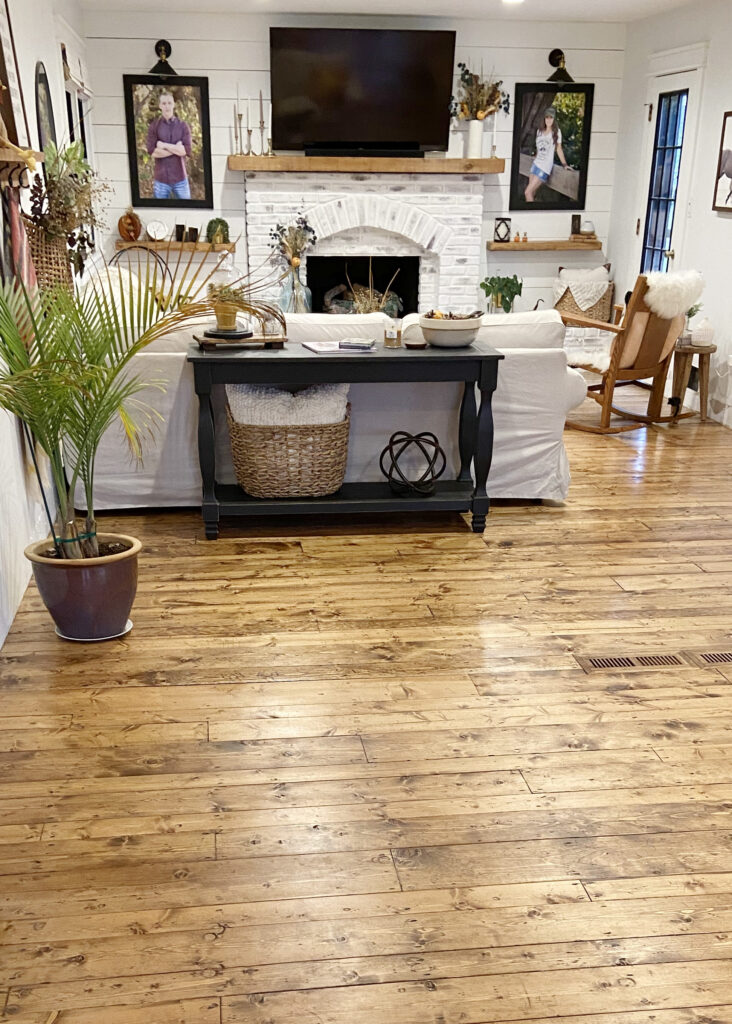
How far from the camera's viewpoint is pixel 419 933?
6.48 ft

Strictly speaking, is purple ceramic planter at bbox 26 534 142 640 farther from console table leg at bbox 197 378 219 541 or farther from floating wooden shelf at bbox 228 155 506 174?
floating wooden shelf at bbox 228 155 506 174

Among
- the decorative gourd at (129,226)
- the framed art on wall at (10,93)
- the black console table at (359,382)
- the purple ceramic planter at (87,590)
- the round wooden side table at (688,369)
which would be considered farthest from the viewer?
the decorative gourd at (129,226)

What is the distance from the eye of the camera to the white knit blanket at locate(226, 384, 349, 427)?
13.2 feet

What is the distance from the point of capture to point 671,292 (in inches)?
221

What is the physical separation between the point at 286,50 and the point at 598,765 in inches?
253

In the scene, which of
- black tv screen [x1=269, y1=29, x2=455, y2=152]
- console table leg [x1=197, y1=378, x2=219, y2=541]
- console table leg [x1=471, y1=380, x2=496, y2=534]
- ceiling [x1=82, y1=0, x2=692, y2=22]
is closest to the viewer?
console table leg [x1=197, y1=378, x2=219, y2=541]

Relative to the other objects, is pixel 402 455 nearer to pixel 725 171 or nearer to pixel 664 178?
pixel 725 171

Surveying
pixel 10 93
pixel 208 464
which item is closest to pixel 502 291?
pixel 208 464

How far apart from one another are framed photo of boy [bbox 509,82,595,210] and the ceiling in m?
0.61

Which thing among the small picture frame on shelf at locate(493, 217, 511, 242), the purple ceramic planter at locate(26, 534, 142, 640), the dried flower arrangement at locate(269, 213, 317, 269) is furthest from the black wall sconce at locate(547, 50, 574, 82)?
the purple ceramic planter at locate(26, 534, 142, 640)

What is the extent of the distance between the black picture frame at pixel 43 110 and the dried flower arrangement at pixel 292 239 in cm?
263

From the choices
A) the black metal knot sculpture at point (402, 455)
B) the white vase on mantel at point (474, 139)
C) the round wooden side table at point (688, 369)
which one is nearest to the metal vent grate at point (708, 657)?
the black metal knot sculpture at point (402, 455)

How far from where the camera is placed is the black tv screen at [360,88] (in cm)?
736

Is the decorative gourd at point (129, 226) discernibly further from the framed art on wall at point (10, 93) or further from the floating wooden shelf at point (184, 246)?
the framed art on wall at point (10, 93)
